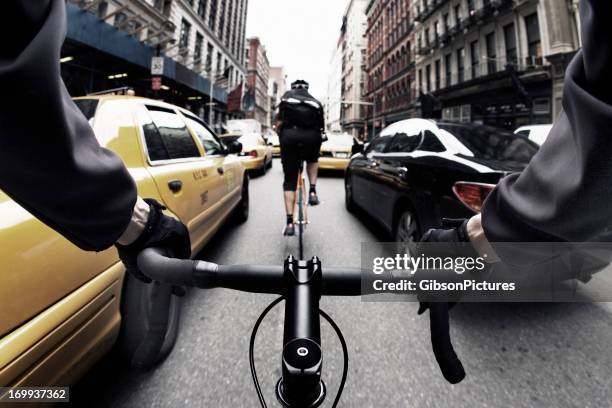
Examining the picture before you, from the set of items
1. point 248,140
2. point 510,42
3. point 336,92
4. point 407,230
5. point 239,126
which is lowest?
point 407,230

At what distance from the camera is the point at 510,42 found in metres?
20.5

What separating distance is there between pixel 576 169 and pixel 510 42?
26.1 m

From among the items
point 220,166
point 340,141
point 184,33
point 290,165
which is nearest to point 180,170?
point 220,166

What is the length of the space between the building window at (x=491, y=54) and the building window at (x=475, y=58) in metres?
0.95

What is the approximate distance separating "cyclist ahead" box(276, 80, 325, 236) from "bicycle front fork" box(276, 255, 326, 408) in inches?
125

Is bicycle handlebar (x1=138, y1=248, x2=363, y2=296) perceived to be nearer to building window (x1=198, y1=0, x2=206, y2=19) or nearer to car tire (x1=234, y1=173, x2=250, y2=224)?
car tire (x1=234, y1=173, x2=250, y2=224)

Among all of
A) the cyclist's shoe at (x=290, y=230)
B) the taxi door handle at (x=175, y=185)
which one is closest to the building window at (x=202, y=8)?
the cyclist's shoe at (x=290, y=230)

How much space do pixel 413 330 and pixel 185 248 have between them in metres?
2.04

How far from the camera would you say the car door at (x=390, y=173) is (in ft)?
11.4

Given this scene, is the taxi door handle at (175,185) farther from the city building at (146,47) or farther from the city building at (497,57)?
the city building at (497,57)

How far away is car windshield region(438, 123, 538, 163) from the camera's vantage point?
9.05ft

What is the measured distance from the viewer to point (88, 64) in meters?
13.0

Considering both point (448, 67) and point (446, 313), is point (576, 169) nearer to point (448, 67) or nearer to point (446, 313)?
point (446, 313)

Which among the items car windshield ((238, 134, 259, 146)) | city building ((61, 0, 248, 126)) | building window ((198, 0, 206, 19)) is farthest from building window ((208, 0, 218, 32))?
car windshield ((238, 134, 259, 146))
